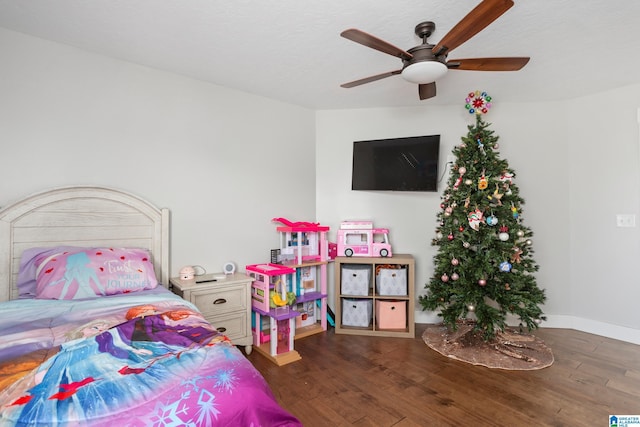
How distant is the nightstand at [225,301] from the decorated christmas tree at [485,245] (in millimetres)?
1840

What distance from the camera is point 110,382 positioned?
961mm

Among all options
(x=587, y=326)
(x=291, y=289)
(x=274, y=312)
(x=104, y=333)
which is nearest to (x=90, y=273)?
(x=104, y=333)

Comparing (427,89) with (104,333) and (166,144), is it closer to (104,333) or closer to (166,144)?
(166,144)

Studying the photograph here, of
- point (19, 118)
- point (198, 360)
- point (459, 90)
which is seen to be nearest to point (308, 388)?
point (198, 360)

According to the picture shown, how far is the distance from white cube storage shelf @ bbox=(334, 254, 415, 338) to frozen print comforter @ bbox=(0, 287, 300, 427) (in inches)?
81.5

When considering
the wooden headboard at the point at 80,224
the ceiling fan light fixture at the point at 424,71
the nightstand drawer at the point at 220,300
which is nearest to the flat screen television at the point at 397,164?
the ceiling fan light fixture at the point at 424,71

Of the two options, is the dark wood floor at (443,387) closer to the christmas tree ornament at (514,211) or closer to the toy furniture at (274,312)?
the toy furniture at (274,312)

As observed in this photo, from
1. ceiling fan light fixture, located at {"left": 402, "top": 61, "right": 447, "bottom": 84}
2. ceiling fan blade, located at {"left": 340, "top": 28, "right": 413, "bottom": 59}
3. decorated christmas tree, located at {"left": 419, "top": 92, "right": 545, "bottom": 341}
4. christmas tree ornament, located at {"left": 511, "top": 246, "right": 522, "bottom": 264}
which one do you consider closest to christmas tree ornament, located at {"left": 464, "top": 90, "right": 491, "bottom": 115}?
decorated christmas tree, located at {"left": 419, "top": 92, "right": 545, "bottom": 341}

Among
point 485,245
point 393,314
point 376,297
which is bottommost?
point 393,314

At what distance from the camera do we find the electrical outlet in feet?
10.2

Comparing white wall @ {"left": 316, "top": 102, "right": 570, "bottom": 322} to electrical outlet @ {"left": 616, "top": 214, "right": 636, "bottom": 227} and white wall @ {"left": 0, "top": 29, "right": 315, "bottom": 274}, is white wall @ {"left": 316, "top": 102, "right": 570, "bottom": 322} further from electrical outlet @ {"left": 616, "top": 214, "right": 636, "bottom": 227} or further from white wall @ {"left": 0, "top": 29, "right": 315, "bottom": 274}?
electrical outlet @ {"left": 616, "top": 214, "right": 636, "bottom": 227}

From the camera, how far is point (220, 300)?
8.66 ft

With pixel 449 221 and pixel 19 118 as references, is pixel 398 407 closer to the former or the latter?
pixel 449 221

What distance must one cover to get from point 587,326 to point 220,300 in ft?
12.3
